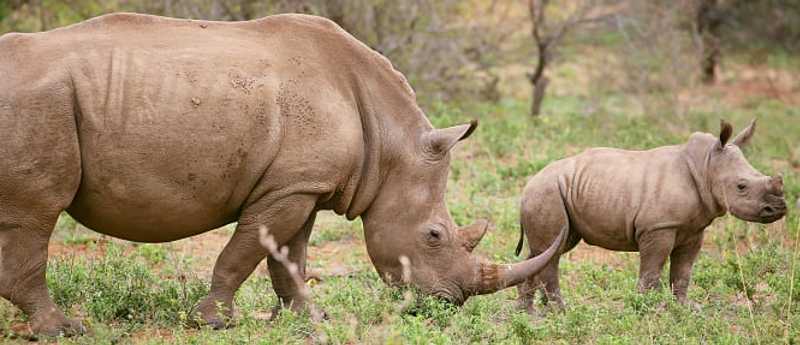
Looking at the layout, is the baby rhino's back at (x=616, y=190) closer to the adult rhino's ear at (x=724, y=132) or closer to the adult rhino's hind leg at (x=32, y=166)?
the adult rhino's ear at (x=724, y=132)

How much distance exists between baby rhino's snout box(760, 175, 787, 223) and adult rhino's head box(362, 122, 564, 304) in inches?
52.8

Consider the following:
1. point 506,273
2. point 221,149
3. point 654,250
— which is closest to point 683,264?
point 654,250

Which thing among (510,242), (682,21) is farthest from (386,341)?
(682,21)

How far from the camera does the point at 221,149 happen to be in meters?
6.06

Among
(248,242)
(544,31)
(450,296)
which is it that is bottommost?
(544,31)

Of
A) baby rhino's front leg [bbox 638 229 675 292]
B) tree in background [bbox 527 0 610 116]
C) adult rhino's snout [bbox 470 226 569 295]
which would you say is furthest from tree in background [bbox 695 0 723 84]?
adult rhino's snout [bbox 470 226 569 295]

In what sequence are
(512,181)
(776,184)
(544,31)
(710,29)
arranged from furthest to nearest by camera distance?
1. (710,29)
2. (544,31)
3. (512,181)
4. (776,184)

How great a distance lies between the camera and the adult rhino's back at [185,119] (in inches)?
232

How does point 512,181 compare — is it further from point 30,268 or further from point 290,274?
point 30,268

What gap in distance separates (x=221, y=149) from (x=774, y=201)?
320 centimetres

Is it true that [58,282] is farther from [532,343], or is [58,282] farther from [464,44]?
[464,44]

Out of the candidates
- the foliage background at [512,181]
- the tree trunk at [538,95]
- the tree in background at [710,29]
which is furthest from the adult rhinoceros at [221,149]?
the tree in background at [710,29]

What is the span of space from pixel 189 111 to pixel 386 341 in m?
1.52

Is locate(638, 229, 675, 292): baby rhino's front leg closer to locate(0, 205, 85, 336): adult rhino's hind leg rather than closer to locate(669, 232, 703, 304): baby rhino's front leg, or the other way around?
locate(669, 232, 703, 304): baby rhino's front leg
